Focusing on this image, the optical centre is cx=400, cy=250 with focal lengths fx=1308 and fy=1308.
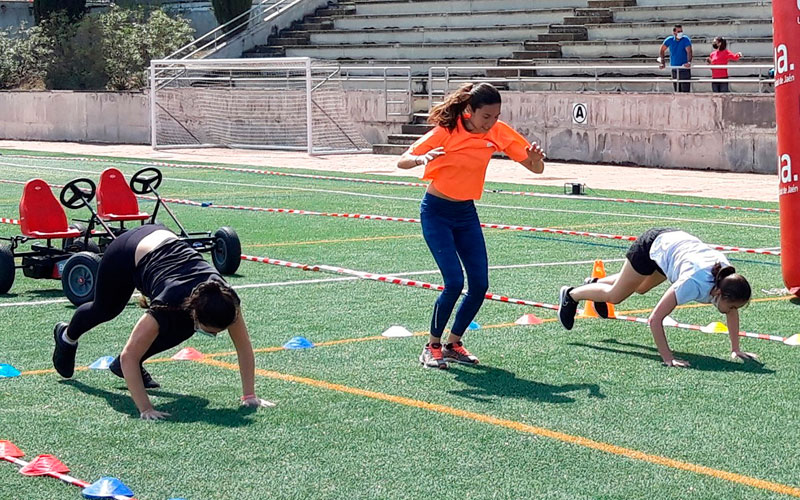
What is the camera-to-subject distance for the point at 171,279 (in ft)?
21.6

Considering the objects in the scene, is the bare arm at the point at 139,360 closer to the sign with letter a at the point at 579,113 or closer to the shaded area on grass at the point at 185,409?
the shaded area on grass at the point at 185,409

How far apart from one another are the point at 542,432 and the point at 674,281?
1.83 m

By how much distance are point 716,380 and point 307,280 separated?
480cm

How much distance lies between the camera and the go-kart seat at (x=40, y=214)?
11109 millimetres

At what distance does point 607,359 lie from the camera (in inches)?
321

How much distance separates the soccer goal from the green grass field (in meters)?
21.2

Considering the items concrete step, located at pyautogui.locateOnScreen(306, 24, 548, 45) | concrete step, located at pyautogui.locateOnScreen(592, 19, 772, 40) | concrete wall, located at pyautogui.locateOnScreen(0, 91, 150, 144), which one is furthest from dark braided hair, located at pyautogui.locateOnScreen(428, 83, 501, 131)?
concrete wall, located at pyautogui.locateOnScreen(0, 91, 150, 144)

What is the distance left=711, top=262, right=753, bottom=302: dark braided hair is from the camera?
290 inches

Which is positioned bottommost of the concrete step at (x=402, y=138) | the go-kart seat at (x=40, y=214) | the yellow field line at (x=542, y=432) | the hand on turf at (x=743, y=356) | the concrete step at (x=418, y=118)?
the yellow field line at (x=542, y=432)

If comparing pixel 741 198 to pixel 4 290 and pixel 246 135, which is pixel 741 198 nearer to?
pixel 4 290

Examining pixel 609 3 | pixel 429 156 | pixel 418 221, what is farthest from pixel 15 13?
pixel 429 156

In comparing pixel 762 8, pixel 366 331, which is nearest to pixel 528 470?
pixel 366 331

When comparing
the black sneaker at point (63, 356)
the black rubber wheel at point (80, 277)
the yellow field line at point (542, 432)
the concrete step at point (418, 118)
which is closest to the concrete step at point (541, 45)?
the concrete step at point (418, 118)

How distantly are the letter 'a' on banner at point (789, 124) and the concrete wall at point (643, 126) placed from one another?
45.6ft
